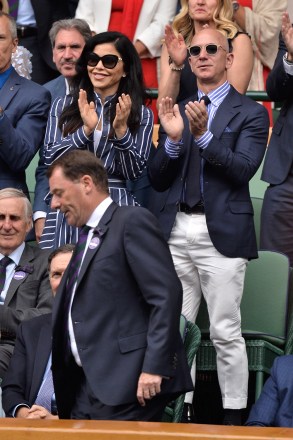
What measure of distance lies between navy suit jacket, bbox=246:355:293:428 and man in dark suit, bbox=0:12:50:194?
2.30 meters

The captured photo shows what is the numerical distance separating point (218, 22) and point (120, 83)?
0.81 m

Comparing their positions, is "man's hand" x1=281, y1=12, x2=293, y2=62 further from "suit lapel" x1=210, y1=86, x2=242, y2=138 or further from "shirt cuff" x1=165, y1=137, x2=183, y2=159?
"shirt cuff" x1=165, y1=137, x2=183, y2=159

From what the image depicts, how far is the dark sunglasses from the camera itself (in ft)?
25.0

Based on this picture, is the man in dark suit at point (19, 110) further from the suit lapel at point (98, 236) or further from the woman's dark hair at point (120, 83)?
the suit lapel at point (98, 236)

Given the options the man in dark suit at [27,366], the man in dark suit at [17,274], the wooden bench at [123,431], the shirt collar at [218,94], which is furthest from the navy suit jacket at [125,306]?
the shirt collar at [218,94]

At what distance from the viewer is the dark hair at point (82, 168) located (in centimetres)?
564

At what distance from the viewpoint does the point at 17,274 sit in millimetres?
7355

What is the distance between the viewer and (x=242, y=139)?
7348 millimetres

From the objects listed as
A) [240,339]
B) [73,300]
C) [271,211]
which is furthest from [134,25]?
[73,300]

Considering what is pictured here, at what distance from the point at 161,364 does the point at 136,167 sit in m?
2.27

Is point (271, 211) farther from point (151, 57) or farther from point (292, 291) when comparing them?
point (151, 57)

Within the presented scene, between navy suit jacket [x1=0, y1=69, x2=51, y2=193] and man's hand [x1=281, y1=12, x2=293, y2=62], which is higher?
man's hand [x1=281, y1=12, x2=293, y2=62]

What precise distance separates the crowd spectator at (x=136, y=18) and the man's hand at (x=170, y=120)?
7.85ft

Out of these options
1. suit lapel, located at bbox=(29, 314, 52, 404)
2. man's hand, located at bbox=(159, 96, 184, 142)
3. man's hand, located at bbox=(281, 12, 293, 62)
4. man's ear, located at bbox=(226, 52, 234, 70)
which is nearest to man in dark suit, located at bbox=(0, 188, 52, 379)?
suit lapel, located at bbox=(29, 314, 52, 404)
